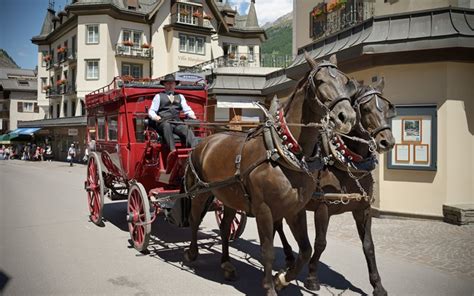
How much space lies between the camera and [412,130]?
10.0 m

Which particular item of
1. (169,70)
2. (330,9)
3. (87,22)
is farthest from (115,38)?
(330,9)

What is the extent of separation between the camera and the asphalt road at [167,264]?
17.1 feet

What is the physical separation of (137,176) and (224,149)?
2.73 metres

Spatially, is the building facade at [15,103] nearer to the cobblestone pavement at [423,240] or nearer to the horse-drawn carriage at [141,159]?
the horse-drawn carriage at [141,159]

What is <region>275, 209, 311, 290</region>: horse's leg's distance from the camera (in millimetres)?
4535

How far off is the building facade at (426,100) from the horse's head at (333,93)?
21.4 ft

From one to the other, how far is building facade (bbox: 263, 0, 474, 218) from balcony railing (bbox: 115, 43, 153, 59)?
92.4 ft

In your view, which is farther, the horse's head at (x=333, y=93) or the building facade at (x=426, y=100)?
the building facade at (x=426, y=100)

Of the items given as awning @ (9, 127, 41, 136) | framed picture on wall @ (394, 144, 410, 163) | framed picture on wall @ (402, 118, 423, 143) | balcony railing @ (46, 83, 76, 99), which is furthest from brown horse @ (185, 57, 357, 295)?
awning @ (9, 127, 41, 136)

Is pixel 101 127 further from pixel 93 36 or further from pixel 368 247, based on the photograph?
pixel 93 36

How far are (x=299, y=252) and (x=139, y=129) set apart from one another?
13.7ft

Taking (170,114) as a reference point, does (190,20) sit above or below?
above

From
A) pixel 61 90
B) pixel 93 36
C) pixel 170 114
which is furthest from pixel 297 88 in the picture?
pixel 61 90

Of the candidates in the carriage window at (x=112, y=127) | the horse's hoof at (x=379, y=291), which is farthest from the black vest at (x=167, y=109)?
the horse's hoof at (x=379, y=291)
